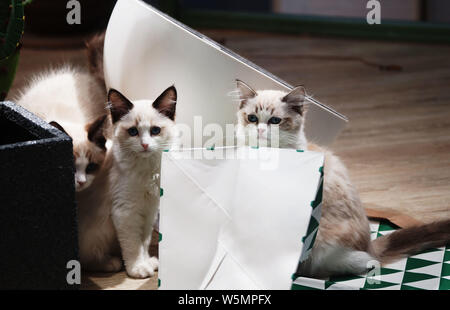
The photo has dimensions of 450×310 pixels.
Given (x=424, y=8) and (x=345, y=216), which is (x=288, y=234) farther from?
Result: (x=424, y=8)

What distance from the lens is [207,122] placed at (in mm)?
1717

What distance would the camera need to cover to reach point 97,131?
1.65 meters

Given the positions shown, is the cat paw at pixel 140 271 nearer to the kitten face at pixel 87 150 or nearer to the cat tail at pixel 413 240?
the kitten face at pixel 87 150

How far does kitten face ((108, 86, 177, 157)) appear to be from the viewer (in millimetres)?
1623

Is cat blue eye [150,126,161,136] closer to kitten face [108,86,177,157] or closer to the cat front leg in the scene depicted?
kitten face [108,86,177,157]

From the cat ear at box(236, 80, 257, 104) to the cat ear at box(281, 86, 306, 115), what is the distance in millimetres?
79

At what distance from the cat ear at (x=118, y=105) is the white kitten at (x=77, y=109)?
0.03 m

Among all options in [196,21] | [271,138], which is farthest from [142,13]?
[196,21]

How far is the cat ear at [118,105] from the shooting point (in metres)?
1.62

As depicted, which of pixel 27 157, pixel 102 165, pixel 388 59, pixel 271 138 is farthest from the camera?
pixel 388 59
